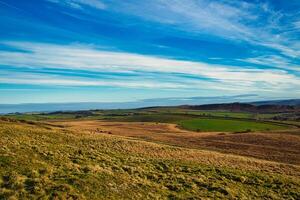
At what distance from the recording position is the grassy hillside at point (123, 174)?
51.7 feet

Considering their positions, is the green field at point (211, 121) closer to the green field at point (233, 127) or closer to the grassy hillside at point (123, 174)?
the green field at point (233, 127)

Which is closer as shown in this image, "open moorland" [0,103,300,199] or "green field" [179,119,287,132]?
"open moorland" [0,103,300,199]

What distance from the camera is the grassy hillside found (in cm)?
1575

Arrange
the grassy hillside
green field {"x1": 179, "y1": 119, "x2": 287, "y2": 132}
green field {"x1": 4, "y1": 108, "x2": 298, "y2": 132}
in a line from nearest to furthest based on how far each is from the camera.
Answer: the grassy hillside < green field {"x1": 179, "y1": 119, "x2": 287, "y2": 132} < green field {"x1": 4, "y1": 108, "x2": 298, "y2": 132}

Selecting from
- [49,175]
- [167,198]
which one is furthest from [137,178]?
[49,175]

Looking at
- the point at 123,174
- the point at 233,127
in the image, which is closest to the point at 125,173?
the point at 123,174

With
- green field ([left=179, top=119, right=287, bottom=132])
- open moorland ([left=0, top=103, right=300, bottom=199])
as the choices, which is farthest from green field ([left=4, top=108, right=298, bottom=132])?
open moorland ([left=0, top=103, right=300, bottom=199])

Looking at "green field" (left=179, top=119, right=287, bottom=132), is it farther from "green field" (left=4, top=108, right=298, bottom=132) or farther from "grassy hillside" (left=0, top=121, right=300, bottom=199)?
"grassy hillside" (left=0, top=121, right=300, bottom=199)

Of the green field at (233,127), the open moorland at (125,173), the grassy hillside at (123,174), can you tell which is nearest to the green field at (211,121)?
the green field at (233,127)

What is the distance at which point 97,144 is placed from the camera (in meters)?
31.0

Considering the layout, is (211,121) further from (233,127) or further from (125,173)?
(125,173)

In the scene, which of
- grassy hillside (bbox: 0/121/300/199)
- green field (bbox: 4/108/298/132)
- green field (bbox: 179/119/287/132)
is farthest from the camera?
green field (bbox: 4/108/298/132)

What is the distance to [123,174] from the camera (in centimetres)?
2011

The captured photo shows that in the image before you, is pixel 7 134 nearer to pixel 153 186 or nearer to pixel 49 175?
pixel 49 175
